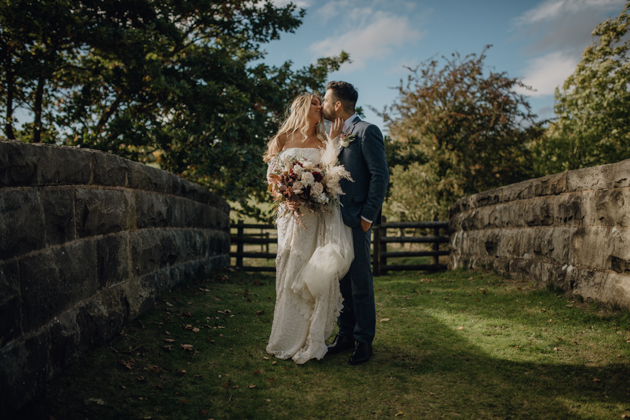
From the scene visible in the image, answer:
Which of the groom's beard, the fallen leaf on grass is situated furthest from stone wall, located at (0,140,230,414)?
the groom's beard

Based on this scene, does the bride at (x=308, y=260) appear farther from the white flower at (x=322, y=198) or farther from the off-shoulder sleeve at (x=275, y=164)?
the white flower at (x=322, y=198)

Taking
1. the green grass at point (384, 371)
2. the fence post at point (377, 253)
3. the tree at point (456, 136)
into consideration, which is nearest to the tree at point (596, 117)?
the tree at point (456, 136)

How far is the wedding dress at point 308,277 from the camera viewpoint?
12.0 ft

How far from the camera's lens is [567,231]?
5332 millimetres

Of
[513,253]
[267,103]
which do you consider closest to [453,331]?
[513,253]

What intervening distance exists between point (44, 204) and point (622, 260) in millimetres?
5021

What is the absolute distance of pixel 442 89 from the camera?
616 inches

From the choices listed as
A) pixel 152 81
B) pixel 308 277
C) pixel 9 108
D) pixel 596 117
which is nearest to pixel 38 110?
pixel 9 108

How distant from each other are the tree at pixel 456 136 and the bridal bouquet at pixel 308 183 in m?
11.5

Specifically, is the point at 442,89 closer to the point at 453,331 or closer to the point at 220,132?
the point at 220,132

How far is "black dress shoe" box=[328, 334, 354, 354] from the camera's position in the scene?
12.8ft

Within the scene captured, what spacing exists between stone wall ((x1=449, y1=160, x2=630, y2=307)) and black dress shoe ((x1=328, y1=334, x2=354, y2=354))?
2.67 m

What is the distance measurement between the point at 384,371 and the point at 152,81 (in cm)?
707

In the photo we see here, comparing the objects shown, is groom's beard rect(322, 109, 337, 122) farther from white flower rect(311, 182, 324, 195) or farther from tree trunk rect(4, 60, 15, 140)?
tree trunk rect(4, 60, 15, 140)
